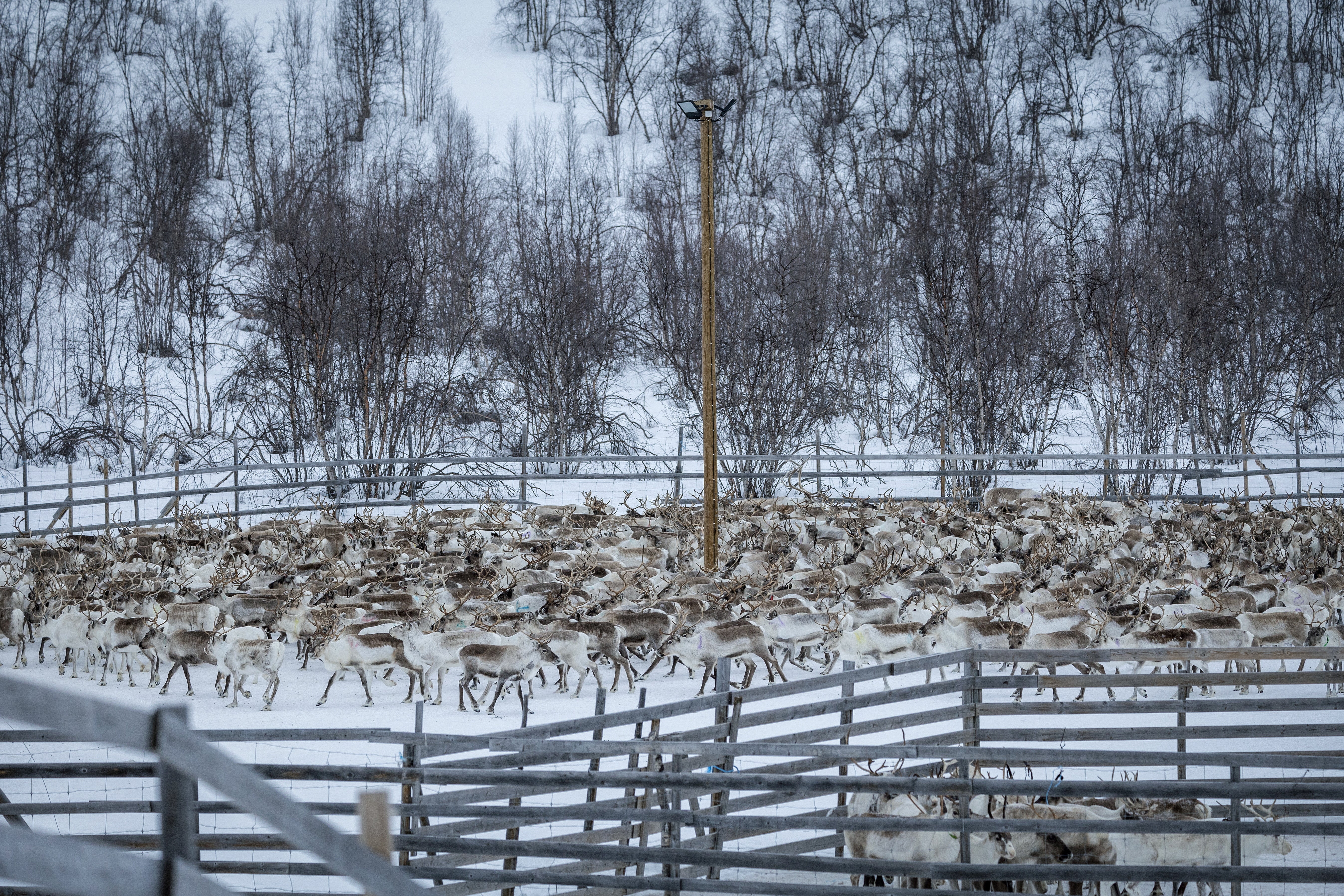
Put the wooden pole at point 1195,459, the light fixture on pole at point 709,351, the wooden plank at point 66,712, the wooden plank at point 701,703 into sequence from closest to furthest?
the wooden plank at point 66,712 < the wooden plank at point 701,703 < the light fixture on pole at point 709,351 < the wooden pole at point 1195,459

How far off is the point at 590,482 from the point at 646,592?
14.8 metres

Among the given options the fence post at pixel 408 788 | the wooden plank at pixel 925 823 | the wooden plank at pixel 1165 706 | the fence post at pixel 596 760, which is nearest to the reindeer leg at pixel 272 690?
the fence post at pixel 408 788

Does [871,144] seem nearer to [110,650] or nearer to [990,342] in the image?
[990,342]

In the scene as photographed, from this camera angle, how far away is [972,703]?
805 cm

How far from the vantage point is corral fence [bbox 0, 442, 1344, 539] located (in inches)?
835

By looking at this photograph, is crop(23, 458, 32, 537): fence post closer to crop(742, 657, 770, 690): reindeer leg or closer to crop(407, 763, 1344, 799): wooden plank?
crop(742, 657, 770, 690): reindeer leg

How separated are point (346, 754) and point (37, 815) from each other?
7.04 feet

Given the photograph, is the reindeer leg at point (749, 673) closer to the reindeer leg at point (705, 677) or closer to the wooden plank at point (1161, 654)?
the reindeer leg at point (705, 677)

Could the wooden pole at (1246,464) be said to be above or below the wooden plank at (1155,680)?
above

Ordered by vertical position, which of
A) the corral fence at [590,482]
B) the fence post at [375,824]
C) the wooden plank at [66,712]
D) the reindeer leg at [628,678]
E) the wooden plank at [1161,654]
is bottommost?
the reindeer leg at [628,678]

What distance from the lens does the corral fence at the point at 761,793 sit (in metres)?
5.31

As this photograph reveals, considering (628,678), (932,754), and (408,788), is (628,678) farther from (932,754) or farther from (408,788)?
(932,754)

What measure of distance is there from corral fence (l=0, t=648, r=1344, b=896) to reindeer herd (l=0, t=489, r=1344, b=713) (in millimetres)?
997

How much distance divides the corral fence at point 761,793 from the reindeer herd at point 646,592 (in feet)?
3.27
